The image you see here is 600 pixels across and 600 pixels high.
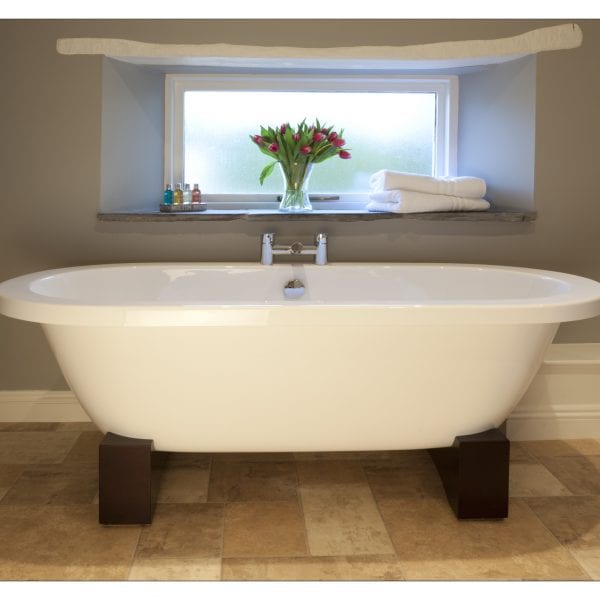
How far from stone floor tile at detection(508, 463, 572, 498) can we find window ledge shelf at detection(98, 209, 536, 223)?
903 millimetres

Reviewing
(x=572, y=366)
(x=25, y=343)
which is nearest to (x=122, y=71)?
(x=25, y=343)

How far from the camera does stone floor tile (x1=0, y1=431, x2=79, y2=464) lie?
259 cm

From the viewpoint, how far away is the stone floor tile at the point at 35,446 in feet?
8.50

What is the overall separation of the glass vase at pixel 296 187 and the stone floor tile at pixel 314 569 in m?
1.50

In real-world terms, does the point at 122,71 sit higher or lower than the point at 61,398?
higher

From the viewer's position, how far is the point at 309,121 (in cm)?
335

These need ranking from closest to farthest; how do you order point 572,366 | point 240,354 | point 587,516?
point 240,354, point 587,516, point 572,366

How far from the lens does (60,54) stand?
282cm

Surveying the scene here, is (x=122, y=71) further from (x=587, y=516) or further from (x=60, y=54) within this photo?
(x=587, y=516)

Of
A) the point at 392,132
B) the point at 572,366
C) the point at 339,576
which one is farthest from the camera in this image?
the point at 392,132

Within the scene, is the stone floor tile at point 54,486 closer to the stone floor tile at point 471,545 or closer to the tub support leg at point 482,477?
the stone floor tile at point 471,545

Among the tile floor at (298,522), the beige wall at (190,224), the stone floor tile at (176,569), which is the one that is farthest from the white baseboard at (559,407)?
the stone floor tile at (176,569)
